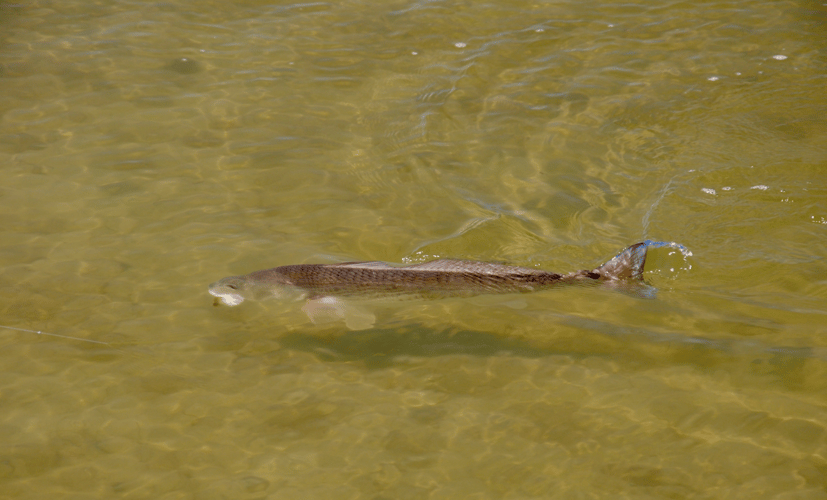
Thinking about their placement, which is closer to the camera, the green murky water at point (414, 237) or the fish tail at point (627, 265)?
the green murky water at point (414, 237)

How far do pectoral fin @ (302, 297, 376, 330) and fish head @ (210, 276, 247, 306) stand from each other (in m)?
0.55

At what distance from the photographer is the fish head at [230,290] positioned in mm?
5504

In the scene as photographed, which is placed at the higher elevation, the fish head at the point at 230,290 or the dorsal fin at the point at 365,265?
the dorsal fin at the point at 365,265

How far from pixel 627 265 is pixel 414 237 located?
2019mm

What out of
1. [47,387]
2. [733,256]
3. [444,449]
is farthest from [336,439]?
[733,256]

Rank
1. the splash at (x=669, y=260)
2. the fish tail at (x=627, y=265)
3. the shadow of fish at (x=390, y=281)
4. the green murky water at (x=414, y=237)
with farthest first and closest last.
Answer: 1. the splash at (x=669, y=260)
2. the fish tail at (x=627, y=265)
3. the shadow of fish at (x=390, y=281)
4. the green murky water at (x=414, y=237)

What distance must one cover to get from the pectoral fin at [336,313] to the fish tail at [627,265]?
77.7 inches

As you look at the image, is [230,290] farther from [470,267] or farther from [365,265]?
[470,267]

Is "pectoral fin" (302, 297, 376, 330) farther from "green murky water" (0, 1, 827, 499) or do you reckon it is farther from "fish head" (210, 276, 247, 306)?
"fish head" (210, 276, 247, 306)

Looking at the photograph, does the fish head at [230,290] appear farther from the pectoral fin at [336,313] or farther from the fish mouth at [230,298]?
the pectoral fin at [336,313]

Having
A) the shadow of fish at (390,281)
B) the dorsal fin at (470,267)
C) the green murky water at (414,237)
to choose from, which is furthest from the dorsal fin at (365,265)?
the green murky water at (414,237)

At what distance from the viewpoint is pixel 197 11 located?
10789mm

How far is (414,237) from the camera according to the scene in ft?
21.3

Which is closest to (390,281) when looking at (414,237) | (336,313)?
(336,313)
